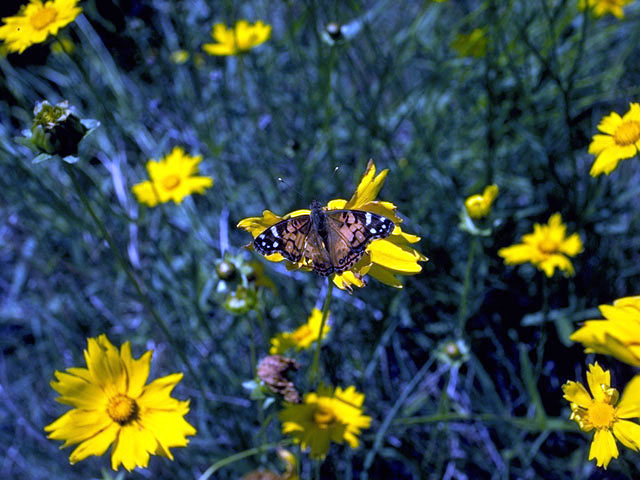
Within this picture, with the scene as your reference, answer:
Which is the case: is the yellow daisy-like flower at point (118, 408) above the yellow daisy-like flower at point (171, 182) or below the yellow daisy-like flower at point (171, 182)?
below

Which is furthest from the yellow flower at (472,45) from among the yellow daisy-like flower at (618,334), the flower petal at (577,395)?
the flower petal at (577,395)

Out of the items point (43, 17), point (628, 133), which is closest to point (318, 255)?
point (628, 133)

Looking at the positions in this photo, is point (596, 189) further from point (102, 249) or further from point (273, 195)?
point (102, 249)

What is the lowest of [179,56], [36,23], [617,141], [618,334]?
[618,334]

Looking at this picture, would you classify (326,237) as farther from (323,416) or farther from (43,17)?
(43,17)

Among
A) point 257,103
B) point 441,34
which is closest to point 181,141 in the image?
point 257,103

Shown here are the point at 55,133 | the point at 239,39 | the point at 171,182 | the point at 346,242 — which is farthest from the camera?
the point at 239,39

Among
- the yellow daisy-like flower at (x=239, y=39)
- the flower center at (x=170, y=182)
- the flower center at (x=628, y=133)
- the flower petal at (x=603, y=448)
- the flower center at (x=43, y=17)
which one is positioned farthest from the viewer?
the yellow daisy-like flower at (x=239, y=39)

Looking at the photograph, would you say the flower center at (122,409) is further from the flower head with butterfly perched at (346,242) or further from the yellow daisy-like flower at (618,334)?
the yellow daisy-like flower at (618,334)

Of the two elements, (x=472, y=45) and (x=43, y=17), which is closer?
(x=43, y=17)
